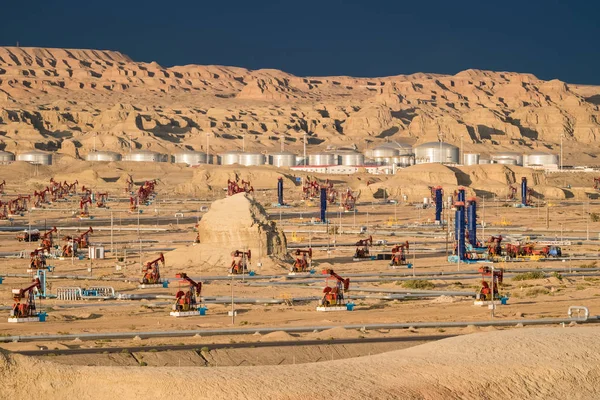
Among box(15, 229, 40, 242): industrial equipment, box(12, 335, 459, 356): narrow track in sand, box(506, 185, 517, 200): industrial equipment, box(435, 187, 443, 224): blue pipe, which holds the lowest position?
box(12, 335, 459, 356): narrow track in sand

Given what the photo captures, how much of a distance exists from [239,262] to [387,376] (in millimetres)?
38258

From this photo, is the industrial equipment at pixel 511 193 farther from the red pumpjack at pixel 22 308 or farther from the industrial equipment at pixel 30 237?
the red pumpjack at pixel 22 308

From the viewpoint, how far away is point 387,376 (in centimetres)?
2659

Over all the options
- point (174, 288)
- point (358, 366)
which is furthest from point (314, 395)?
point (174, 288)

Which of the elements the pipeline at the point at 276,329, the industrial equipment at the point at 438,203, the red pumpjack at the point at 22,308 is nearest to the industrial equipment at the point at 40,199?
the industrial equipment at the point at 438,203

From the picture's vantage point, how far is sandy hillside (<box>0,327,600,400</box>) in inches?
969

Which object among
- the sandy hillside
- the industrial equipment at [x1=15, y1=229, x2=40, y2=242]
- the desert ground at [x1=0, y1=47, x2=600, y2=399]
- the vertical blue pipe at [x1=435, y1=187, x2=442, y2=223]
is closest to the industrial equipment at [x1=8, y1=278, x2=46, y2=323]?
the desert ground at [x1=0, y1=47, x2=600, y2=399]

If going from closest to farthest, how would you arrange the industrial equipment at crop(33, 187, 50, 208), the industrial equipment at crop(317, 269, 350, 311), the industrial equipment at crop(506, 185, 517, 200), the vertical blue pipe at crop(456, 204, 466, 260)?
the industrial equipment at crop(317, 269, 350, 311)
the vertical blue pipe at crop(456, 204, 466, 260)
the industrial equipment at crop(33, 187, 50, 208)
the industrial equipment at crop(506, 185, 517, 200)

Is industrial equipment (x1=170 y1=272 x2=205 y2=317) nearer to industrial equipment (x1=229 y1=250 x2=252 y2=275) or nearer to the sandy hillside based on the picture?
industrial equipment (x1=229 y1=250 x2=252 y2=275)

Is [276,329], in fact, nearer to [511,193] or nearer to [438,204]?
[438,204]

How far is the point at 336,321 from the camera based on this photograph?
4597cm

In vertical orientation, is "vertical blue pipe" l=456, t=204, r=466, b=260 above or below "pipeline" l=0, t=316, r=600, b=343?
above

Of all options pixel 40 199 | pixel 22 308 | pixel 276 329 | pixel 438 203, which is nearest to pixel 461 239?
pixel 276 329

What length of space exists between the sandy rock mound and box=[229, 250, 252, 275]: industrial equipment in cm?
157
